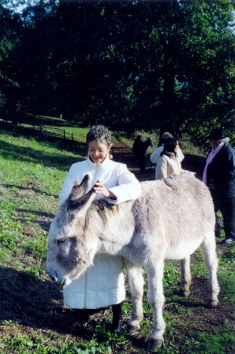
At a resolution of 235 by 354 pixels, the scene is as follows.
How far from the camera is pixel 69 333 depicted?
4449 mm

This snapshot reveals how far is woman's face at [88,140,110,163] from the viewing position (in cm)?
415

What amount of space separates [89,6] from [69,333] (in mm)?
22926

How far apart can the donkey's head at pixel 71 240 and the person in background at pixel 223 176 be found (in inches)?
193

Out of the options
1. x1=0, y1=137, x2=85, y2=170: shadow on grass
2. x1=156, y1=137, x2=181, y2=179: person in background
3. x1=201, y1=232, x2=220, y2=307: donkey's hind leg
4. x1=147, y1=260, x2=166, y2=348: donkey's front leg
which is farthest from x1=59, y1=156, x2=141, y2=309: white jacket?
x1=0, y1=137, x2=85, y2=170: shadow on grass

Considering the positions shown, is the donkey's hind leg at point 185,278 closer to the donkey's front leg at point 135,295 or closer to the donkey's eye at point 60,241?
the donkey's front leg at point 135,295

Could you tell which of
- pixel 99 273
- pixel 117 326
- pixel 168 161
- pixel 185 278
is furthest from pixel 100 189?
pixel 168 161

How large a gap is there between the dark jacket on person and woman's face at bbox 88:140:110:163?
14.7 ft

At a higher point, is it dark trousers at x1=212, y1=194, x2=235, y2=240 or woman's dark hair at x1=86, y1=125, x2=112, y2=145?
woman's dark hair at x1=86, y1=125, x2=112, y2=145

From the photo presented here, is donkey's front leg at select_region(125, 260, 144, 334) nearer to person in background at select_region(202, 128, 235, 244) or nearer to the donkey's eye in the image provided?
the donkey's eye

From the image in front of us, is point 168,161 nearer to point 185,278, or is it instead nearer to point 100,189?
point 185,278

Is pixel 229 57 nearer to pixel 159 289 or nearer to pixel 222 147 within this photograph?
pixel 222 147

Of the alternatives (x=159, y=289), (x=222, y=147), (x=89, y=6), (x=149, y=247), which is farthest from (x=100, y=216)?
(x=89, y=6)

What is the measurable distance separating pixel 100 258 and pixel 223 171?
4603mm

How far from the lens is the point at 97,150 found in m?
4.19
